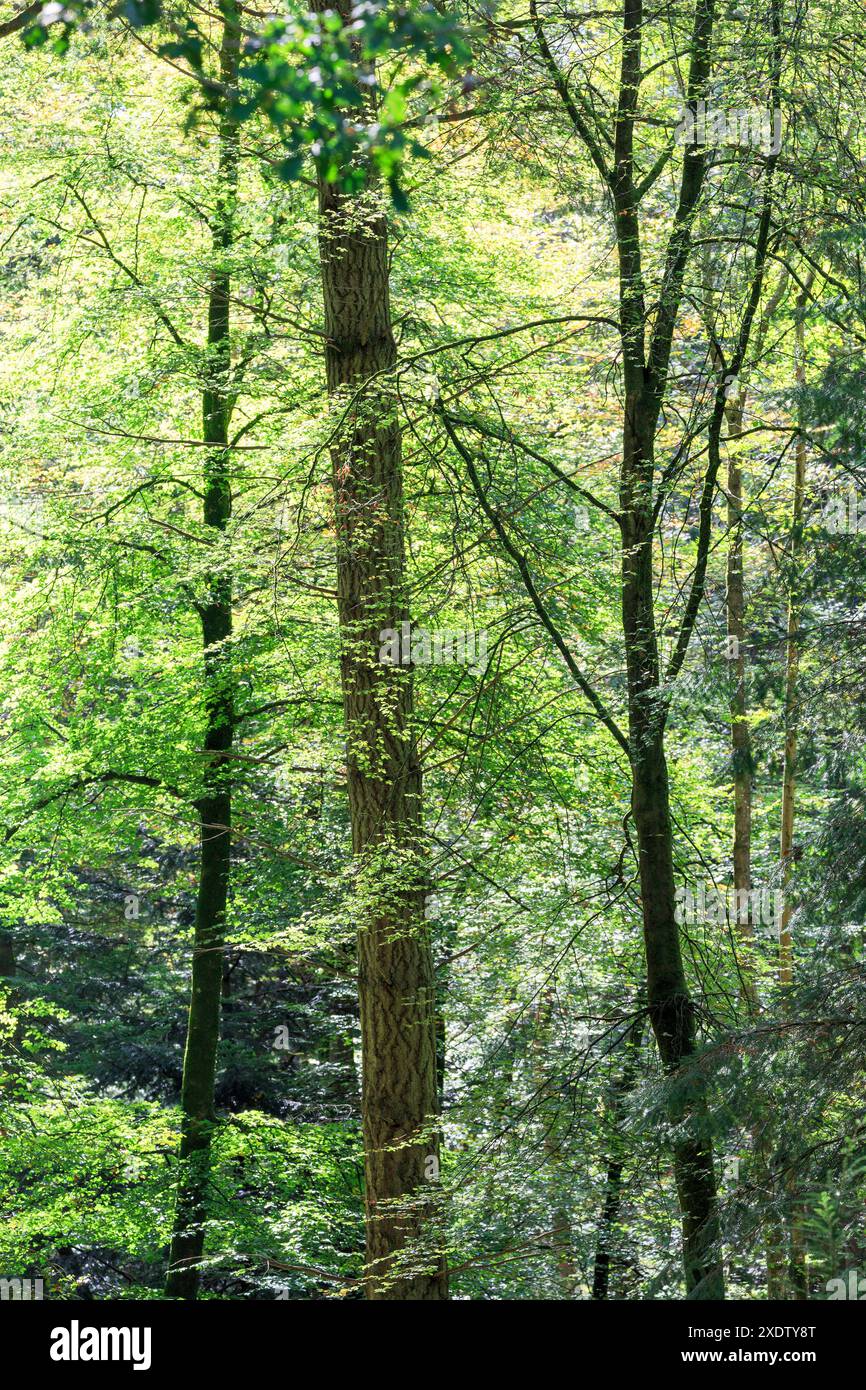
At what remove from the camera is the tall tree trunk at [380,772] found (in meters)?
6.04

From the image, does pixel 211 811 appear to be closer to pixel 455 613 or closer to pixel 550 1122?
pixel 455 613

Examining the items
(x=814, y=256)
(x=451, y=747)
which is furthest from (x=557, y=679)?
(x=814, y=256)

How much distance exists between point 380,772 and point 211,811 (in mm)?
3341

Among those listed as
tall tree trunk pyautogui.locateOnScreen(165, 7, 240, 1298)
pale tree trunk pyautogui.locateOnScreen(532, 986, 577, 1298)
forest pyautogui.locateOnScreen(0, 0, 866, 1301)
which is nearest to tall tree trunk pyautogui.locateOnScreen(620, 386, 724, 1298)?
forest pyautogui.locateOnScreen(0, 0, 866, 1301)

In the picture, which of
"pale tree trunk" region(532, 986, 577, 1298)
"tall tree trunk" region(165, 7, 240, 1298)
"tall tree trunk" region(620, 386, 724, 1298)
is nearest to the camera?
"tall tree trunk" region(620, 386, 724, 1298)

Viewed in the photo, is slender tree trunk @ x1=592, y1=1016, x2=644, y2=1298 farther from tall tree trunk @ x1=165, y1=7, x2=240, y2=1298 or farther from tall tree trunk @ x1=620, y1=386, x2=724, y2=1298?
tall tree trunk @ x1=165, y1=7, x2=240, y2=1298

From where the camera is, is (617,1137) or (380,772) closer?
(617,1137)

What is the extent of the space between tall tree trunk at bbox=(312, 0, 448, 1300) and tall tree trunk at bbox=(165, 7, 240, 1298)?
Answer: 1519mm

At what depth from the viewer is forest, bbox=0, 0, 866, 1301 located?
4.71 m

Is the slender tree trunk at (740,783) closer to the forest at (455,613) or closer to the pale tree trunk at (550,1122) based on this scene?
the forest at (455,613)

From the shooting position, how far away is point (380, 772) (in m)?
6.34

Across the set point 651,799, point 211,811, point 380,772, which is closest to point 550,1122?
point 651,799

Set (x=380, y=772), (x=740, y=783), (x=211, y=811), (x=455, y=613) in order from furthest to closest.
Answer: (x=211, y=811) < (x=740, y=783) < (x=455, y=613) < (x=380, y=772)

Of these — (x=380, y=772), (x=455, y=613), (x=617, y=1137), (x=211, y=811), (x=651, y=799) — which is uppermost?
(x=455, y=613)
